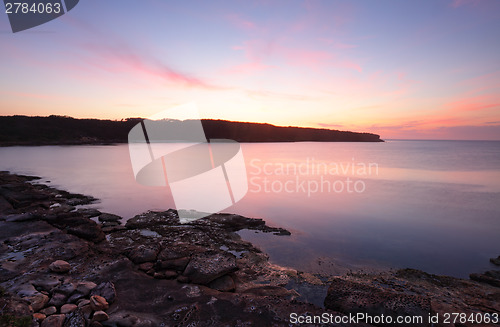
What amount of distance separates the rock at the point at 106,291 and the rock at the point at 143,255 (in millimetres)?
1597

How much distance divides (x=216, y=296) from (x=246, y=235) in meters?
5.16

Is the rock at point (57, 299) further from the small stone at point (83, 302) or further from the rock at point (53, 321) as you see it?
the rock at point (53, 321)

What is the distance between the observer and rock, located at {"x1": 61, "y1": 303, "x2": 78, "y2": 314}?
518 cm

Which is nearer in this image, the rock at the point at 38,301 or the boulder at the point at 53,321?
the boulder at the point at 53,321

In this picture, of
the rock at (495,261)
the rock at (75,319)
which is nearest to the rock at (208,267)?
the rock at (75,319)

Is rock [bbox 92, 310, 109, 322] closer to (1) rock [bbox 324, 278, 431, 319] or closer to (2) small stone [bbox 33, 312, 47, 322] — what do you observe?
(2) small stone [bbox 33, 312, 47, 322]

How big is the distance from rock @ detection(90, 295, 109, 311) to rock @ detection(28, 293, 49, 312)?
3.28 feet

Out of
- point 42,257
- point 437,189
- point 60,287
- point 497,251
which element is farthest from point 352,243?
point 437,189

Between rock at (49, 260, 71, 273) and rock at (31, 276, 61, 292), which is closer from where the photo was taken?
rock at (31, 276, 61, 292)

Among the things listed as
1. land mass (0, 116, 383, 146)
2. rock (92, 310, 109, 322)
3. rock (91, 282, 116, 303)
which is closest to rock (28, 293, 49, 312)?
rock (91, 282, 116, 303)

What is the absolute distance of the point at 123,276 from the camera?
6.91 m

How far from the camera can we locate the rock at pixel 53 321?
475 cm

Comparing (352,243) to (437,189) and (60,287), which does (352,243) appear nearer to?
(60,287)

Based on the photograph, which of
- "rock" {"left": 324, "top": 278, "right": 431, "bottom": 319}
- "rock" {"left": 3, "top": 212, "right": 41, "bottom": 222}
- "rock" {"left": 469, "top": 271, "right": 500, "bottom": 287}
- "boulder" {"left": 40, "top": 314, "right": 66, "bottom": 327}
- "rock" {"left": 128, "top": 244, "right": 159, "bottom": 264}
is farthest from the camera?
"rock" {"left": 3, "top": 212, "right": 41, "bottom": 222}
